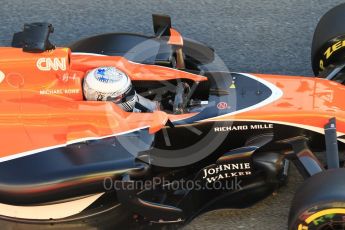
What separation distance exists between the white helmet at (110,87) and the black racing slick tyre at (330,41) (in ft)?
4.72

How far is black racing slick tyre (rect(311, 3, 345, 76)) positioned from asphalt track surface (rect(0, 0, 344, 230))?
87 cm

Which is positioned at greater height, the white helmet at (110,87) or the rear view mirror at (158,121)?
the white helmet at (110,87)

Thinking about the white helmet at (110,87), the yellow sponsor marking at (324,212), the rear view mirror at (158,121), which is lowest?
the yellow sponsor marking at (324,212)

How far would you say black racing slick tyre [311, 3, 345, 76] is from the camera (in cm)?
452

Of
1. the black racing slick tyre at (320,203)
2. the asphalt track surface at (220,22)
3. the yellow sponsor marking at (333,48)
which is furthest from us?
the asphalt track surface at (220,22)

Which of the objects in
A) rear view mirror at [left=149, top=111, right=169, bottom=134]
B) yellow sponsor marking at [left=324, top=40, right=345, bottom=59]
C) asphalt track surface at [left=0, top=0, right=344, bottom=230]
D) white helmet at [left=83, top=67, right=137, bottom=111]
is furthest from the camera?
asphalt track surface at [left=0, top=0, right=344, bottom=230]

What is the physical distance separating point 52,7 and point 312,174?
147 inches

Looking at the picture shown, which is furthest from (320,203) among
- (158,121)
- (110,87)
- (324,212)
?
(110,87)

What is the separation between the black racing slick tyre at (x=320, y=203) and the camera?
130 inches

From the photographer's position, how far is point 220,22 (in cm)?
621

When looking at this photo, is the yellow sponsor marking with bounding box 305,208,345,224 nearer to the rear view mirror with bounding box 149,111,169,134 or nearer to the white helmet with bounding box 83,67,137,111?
the rear view mirror with bounding box 149,111,169,134

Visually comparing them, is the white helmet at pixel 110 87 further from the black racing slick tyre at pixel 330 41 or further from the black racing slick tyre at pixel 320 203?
the black racing slick tyre at pixel 330 41

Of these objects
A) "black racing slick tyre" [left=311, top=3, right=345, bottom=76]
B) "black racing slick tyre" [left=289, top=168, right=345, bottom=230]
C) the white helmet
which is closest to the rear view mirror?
the white helmet

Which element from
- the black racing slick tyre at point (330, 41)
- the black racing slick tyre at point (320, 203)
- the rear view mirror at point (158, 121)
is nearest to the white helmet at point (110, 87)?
the rear view mirror at point (158, 121)
